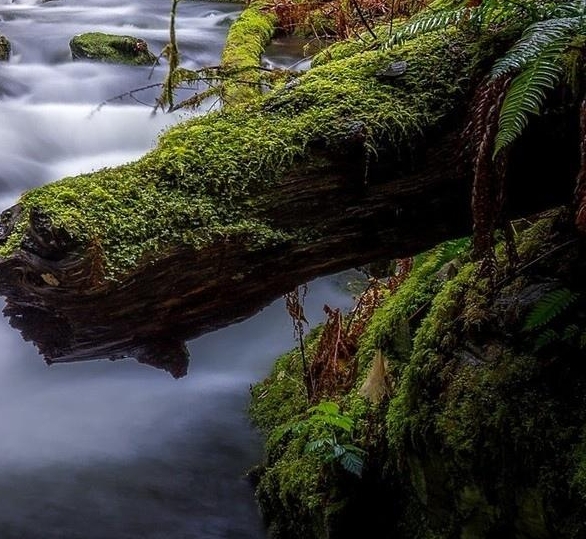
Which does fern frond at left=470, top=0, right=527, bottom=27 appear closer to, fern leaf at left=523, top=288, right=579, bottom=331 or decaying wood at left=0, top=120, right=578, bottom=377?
decaying wood at left=0, top=120, right=578, bottom=377

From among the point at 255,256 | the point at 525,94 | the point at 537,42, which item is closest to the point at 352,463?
the point at 255,256

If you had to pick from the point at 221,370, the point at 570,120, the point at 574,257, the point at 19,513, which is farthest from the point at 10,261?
the point at 221,370

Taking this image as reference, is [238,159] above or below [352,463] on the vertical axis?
above

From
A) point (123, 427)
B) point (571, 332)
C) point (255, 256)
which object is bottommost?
point (571, 332)

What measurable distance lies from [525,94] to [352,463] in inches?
80.6

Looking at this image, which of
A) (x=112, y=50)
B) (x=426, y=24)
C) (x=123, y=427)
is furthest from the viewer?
(x=112, y=50)

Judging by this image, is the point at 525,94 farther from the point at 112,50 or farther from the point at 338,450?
the point at 112,50

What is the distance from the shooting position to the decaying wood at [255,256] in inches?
75.7

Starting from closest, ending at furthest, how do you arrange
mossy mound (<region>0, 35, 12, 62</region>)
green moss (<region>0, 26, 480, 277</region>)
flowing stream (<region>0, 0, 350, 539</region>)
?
green moss (<region>0, 26, 480, 277</region>) < flowing stream (<region>0, 0, 350, 539</region>) < mossy mound (<region>0, 35, 12, 62</region>)

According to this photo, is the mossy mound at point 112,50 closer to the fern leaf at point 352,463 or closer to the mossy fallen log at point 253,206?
the fern leaf at point 352,463

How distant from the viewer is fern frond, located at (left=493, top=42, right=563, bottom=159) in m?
1.86

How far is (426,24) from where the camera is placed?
2.21 m

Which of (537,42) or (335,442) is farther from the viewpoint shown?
(335,442)

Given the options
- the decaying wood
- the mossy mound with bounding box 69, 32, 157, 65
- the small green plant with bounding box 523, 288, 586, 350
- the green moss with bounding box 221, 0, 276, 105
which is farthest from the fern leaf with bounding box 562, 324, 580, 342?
the mossy mound with bounding box 69, 32, 157, 65
